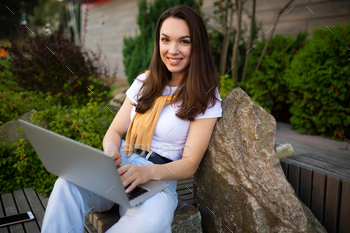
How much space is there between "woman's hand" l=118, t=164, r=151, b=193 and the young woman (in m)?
0.01

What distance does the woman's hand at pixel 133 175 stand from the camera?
130 cm

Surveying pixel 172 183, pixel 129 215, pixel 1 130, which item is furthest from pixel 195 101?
pixel 1 130

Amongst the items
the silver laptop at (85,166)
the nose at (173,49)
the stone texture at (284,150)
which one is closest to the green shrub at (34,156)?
the silver laptop at (85,166)

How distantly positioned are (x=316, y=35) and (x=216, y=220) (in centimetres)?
264

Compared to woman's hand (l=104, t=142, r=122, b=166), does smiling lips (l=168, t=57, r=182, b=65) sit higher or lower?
higher

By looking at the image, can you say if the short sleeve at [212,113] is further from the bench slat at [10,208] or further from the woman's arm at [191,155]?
the bench slat at [10,208]

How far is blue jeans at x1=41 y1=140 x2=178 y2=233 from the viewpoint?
1.27 metres

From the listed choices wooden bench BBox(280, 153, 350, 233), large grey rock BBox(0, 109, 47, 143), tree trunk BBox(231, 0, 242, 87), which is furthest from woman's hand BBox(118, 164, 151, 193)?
tree trunk BBox(231, 0, 242, 87)

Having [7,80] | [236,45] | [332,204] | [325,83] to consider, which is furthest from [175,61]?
[7,80]

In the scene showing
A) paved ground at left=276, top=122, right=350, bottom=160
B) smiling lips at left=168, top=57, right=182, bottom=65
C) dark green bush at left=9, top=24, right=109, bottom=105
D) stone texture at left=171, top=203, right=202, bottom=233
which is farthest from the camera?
dark green bush at left=9, top=24, right=109, bottom=105

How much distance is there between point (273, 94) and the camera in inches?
161

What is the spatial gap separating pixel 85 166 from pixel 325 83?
2.91 m

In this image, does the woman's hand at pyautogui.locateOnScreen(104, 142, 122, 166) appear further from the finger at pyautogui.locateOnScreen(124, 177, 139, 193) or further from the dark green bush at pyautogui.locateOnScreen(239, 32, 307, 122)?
the dark green bush at pyautogui.locateOnScreen(239, 32, 307, 122)

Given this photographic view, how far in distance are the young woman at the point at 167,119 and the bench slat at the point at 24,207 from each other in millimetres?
651
